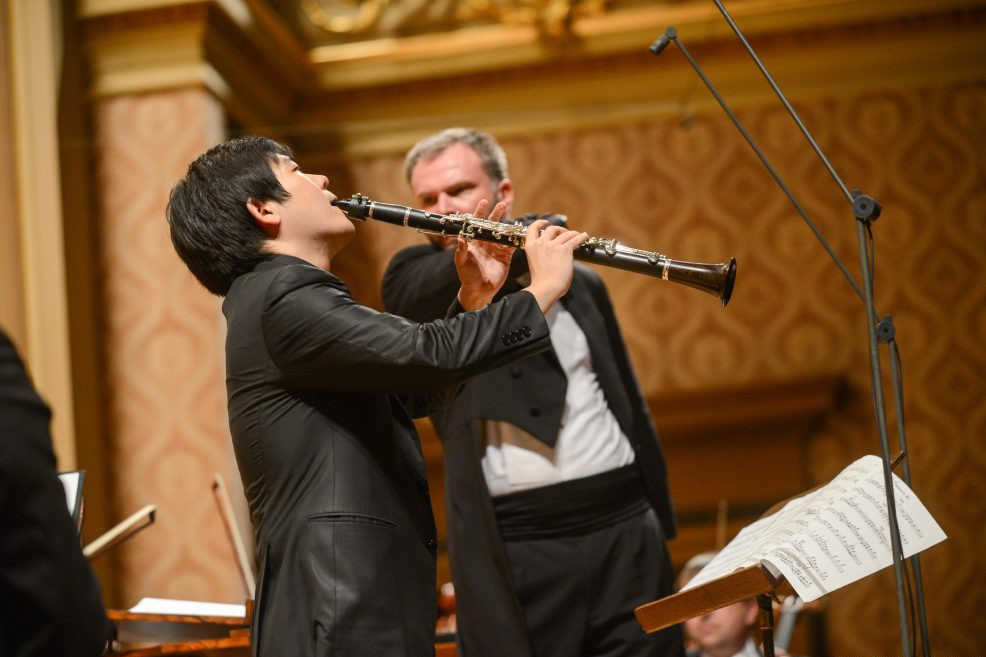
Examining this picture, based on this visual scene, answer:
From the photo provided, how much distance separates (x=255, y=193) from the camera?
78.6 inches

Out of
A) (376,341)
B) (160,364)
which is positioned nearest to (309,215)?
(376,341)

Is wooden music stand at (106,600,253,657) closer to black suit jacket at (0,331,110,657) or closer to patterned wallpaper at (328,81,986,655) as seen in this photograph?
black suit jacket at (0,331,110,657)

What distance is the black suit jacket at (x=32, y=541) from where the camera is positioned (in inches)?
45.3

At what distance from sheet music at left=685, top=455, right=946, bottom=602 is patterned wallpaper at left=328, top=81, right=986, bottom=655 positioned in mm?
3433

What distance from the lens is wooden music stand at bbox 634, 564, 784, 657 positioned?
5.72ft

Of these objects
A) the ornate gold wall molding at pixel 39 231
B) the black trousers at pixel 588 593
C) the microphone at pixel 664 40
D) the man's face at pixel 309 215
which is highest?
the ornate gold wall molding at pixel 39 231

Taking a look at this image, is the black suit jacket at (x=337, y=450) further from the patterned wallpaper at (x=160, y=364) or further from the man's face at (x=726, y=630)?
the patterned wallpaper at (x=160, y=364)

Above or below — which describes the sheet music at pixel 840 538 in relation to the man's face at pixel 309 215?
below

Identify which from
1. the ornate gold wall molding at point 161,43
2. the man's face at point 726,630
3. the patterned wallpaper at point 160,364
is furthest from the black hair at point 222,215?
the ornate gold wall molding at point 161,43

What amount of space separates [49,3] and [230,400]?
11.0 ft

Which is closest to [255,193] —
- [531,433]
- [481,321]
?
[481,321]

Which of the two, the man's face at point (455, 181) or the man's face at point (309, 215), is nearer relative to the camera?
the man's face at point (309, 215)

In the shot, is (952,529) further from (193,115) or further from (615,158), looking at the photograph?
(193,115)

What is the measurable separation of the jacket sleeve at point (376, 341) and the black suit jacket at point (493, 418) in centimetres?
69
